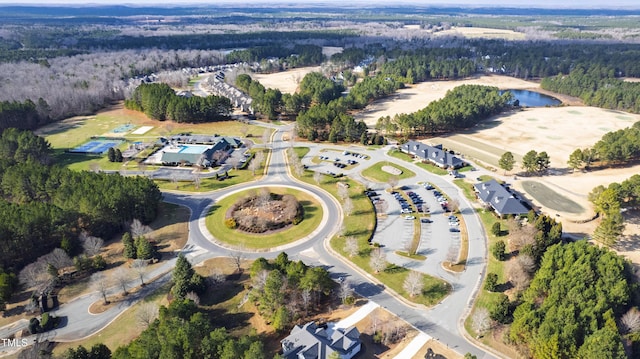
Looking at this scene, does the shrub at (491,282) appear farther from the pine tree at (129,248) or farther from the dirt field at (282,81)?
the dirt field at (282,81)

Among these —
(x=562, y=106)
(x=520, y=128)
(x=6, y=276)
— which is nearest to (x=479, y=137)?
(x=520, y=128)

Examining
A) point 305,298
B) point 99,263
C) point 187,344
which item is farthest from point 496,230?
point 99,263

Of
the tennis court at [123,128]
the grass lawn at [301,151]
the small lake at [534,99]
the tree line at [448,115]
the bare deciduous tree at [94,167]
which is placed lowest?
the bare deciduous tree at [94,167]

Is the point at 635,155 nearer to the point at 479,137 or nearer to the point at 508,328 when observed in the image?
the point at 479,137

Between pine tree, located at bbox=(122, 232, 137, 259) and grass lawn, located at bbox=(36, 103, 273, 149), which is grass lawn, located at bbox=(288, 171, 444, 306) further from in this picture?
grass lawn, located at bbox=(36, 103, 273, 149)

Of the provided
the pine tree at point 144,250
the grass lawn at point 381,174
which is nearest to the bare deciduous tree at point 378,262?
the grass lawn at point 381,174

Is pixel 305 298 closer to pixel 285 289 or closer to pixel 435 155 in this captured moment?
pixel 285 289

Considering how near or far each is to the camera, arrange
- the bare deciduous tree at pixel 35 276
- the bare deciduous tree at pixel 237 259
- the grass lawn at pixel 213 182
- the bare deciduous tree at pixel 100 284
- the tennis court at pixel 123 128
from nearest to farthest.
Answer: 1. the bare deciduous tree at pixel 100 284
2. the bare deciduous tree at pixel 35 276
3. the bare deciduous tree at pixel 237 259
4. the grass lawn at pixel 213 182
5. the tennis court at pixel 123 128
